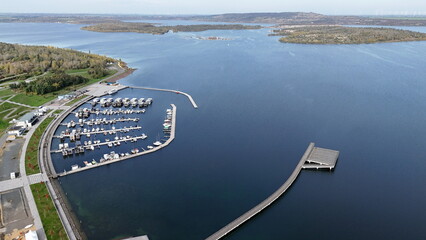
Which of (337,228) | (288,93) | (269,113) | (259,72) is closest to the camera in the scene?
(337,228)

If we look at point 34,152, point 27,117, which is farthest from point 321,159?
point 27,117

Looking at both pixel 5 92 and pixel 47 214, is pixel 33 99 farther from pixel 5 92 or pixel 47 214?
pixel 47 214

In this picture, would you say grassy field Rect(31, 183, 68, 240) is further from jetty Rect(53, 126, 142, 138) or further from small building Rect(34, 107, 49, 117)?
small building Rect(34, 107, 49, 117)

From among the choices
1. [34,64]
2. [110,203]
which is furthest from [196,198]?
[34,64]

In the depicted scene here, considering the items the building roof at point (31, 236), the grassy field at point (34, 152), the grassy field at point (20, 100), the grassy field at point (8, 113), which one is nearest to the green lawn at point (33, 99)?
the grassy field at point (20, 100)

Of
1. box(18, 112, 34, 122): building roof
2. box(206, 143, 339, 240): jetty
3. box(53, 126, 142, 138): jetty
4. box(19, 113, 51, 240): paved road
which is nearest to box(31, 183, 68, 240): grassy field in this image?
box(19, 113, 51, 240): paved road

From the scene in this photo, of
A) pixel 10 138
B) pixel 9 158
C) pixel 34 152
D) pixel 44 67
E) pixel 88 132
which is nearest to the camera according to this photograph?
pixel 9 158

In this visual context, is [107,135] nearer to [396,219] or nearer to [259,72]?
[396,219]
